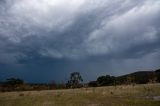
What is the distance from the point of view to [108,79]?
96.6 meters

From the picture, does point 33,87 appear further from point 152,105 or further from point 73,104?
point 152,105

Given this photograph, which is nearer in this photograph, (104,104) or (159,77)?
(104,104)

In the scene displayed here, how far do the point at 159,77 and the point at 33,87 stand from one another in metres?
34.9

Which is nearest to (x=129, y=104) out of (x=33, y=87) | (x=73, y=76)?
(x=33, y=87)

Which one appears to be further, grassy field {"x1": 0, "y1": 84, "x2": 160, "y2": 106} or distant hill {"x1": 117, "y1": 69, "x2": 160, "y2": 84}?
distant hill {"x1": 117, "y1": 69, "x2": 160, "y2": 84}

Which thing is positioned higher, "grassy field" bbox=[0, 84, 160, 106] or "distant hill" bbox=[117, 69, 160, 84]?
"distant hill" bbox=[117, 69, 160, 84]

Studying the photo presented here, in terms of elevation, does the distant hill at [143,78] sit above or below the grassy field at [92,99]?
above

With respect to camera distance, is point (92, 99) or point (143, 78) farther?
point (143, 78)

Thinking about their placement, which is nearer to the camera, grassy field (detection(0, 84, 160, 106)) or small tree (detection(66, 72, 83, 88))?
grassy field (detection(0, 84, 160, 106))

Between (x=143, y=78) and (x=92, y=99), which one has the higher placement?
(x=143, y=78)

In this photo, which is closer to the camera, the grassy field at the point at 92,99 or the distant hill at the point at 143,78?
the grassy field at the point at 92,99

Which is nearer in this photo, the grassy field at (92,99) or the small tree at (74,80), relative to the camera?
the grassy field at (92,99)

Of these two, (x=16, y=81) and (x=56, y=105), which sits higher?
(x=16, y=81)

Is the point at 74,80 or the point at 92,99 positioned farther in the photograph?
the point at 74,80
